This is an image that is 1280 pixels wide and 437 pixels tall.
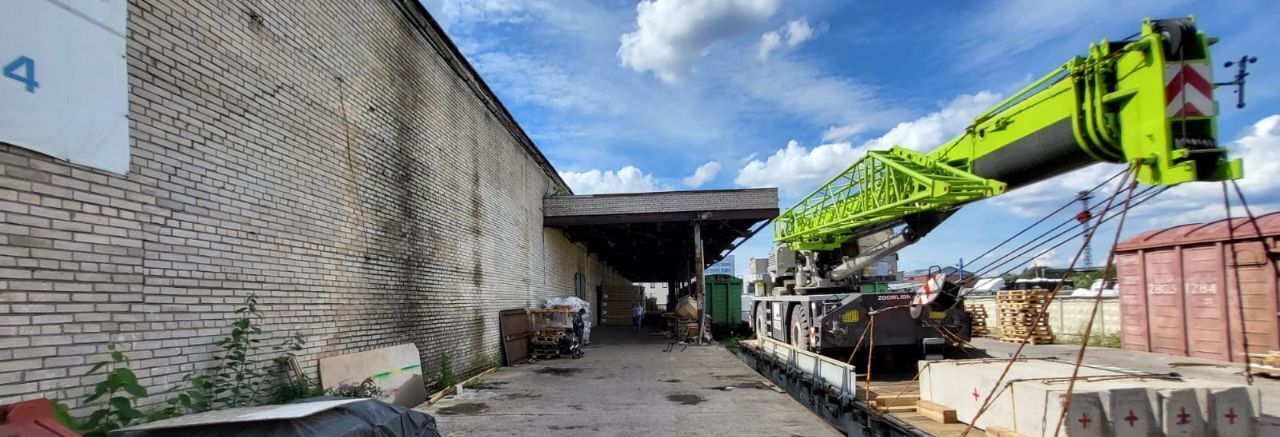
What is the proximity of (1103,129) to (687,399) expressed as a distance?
21.3ft

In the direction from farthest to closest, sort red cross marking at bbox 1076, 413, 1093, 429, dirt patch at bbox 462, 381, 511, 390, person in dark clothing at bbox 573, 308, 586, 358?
person in dark clothing at bbox 573, 308, 586, 358 < dirt patch at bbox 462, 381, 511, 390 < red cross marking at bbox 1076, 413, 1093, 429

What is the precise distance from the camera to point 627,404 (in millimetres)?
8930

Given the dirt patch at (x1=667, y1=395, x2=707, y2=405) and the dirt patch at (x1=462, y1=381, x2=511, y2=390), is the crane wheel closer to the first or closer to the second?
the dirt patch at (x1=667, y1=395, x2=707, y2=405)

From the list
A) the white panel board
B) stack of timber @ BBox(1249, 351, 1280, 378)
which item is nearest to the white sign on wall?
the white panel board

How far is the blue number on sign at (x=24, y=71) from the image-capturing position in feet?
11.7

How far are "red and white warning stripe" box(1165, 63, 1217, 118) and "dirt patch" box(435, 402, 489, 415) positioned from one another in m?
8.00

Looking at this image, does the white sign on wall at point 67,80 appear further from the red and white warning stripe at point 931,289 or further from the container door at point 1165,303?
the container door at point 1165,303

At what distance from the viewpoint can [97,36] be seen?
13.9ft

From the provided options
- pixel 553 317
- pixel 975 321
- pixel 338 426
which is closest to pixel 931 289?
pixel 975 321

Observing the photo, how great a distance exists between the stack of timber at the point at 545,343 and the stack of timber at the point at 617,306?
41.7 feet

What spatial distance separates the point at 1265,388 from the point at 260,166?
45.4 ft

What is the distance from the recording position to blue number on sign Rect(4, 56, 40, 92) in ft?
11.7

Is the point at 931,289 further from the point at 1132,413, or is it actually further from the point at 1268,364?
the point at 1268,364

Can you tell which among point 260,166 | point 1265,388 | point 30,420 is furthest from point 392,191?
point 1265,388
